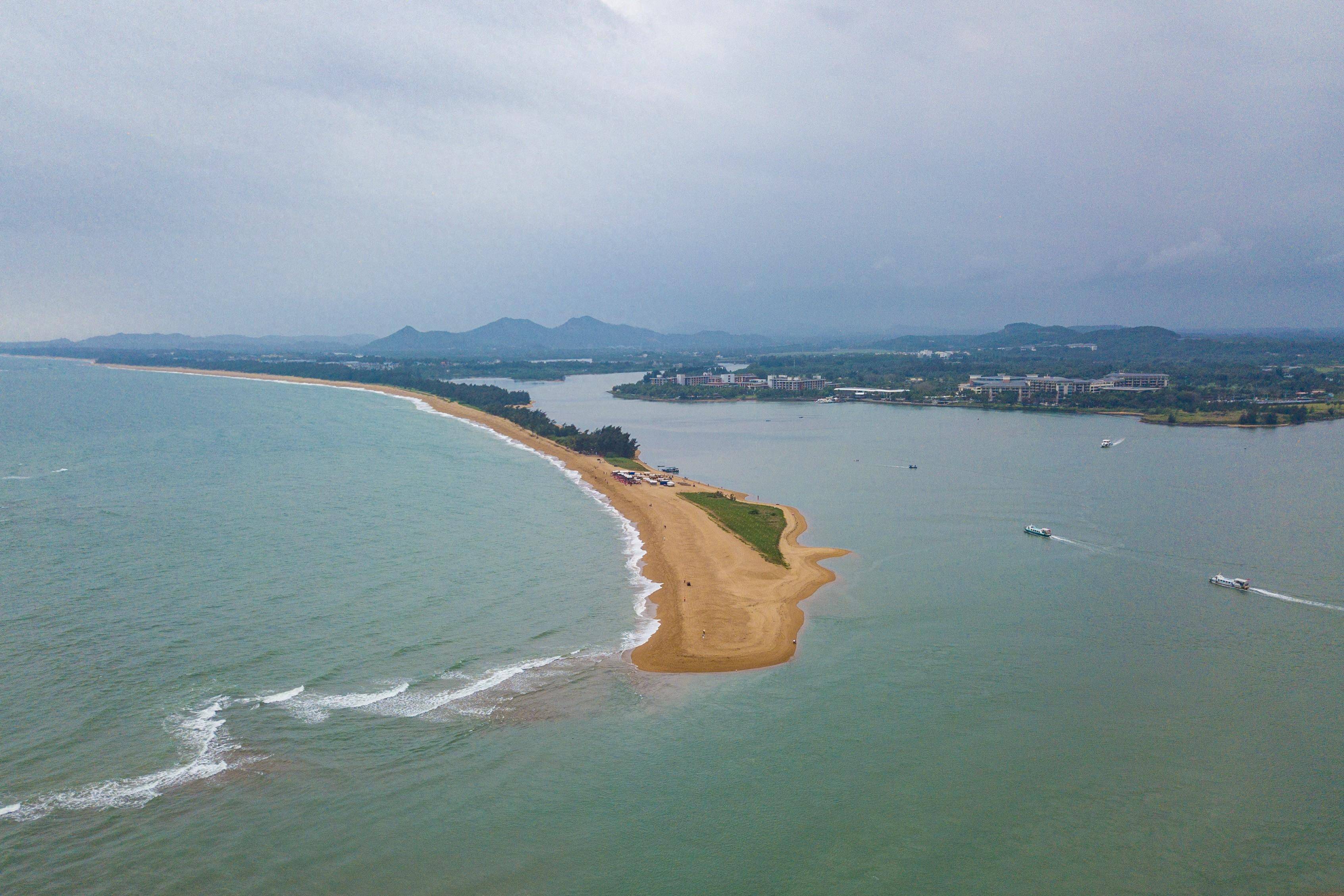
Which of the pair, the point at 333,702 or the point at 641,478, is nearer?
the point at 333,702

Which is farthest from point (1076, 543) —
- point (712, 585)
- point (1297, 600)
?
point (712, 585)

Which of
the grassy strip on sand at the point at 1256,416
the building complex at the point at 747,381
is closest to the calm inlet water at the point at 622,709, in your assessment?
the grassy strip on sand at the point at 1256,416

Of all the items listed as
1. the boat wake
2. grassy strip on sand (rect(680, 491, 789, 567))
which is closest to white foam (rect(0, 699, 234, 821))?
grassy strip on sand (rect(680, 491, 789, 567))

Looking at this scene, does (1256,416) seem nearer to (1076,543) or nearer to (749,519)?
(1076,543)

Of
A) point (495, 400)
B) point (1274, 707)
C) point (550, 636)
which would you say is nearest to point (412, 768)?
point (550, 636)

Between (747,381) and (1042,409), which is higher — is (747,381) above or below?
above

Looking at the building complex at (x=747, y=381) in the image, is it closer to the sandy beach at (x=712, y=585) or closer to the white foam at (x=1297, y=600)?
the sandy beach at (x=712, y=585)

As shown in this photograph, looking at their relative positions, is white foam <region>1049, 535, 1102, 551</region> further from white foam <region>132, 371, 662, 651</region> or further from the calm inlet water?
white foam <region>132, 371, 662, 651</region>
